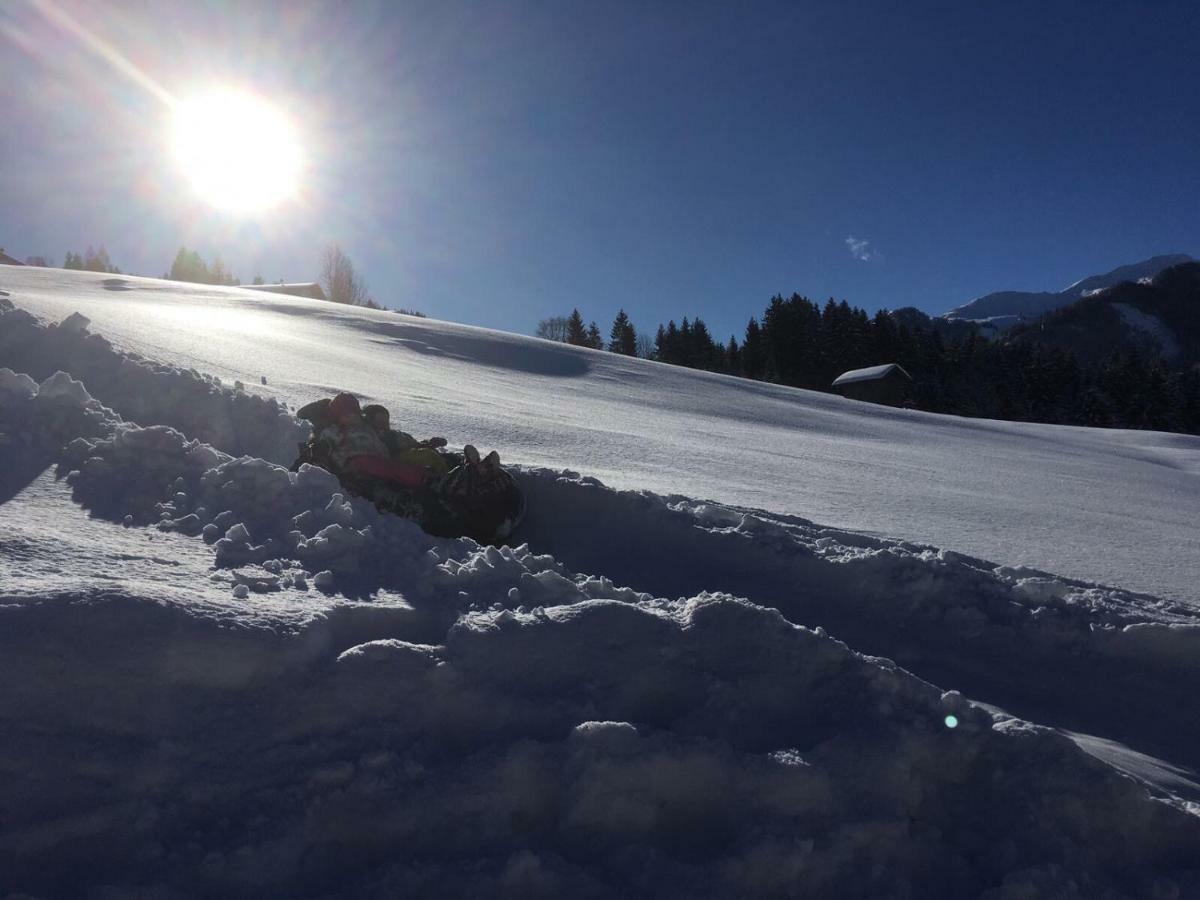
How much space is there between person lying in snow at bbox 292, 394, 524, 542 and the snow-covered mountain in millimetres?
323

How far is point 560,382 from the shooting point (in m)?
12.2

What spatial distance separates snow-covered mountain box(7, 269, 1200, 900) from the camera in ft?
5.59

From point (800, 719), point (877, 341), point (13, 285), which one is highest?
point (877, 341)

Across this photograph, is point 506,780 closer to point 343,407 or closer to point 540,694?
point 540,694

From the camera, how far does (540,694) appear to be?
2170mm

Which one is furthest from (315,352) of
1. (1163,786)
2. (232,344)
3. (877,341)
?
(877,341)

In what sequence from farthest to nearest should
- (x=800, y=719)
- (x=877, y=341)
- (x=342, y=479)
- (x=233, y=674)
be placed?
1. (x=877, y=341)
2. (x=342, y=479)
3. (x=800, y=719)
4. (x=233, y=674)

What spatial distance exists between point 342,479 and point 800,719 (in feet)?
8.91

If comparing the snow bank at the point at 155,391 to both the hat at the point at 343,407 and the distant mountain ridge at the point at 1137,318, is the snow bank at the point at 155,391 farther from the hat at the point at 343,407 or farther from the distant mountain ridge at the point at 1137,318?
the distant mountain ridge at the point at 1137,318

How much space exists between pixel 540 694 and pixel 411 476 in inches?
77.5

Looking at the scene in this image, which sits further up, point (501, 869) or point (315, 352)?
point (315, 352)

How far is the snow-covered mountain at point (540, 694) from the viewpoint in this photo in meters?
1.70

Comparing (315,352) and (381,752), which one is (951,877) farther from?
(315,352)

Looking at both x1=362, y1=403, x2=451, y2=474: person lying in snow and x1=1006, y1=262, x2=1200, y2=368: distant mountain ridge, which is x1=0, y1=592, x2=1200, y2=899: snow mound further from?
x1=1006, y1=262, x2=1200, y2=368: distant mountain ridge
